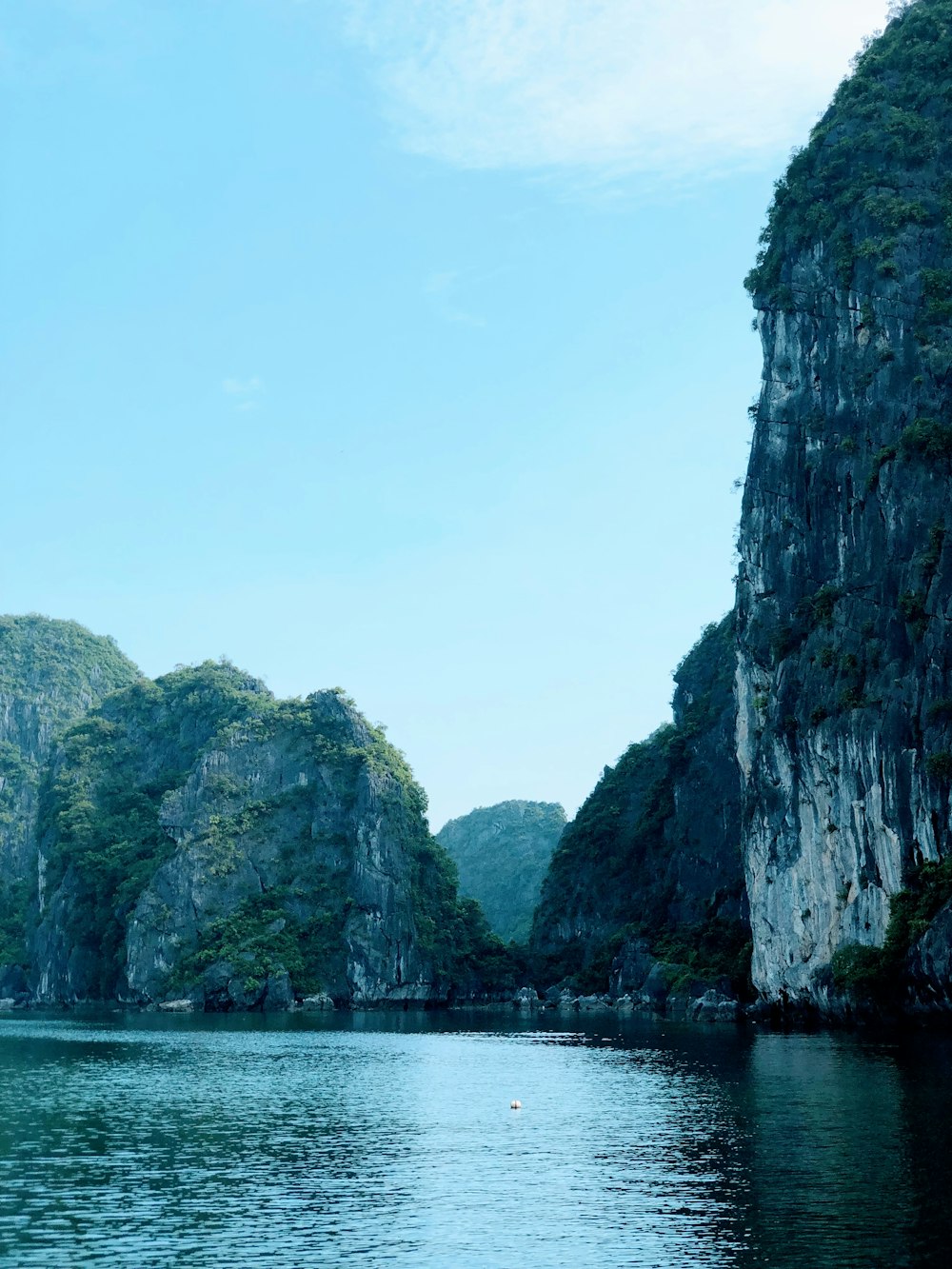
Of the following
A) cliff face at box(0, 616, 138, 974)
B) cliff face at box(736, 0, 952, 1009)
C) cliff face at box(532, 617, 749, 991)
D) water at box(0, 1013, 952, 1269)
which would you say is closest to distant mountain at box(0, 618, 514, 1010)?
cliff face at box(532, 617, 749, 991)

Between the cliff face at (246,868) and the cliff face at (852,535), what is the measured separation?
55.1 meters

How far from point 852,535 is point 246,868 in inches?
3148

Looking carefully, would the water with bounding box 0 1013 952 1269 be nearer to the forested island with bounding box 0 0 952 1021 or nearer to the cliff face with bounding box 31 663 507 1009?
the forested island with bounding box 0 0 952 1021

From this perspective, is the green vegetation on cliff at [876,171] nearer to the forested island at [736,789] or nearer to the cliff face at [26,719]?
the forested island at [736,789]

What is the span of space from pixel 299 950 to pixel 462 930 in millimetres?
17325

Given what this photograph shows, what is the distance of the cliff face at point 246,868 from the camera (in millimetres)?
121312

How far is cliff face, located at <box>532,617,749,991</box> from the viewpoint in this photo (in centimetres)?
10294

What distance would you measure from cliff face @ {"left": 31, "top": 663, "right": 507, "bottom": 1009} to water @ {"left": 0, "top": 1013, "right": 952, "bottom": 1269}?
7076 centimetres

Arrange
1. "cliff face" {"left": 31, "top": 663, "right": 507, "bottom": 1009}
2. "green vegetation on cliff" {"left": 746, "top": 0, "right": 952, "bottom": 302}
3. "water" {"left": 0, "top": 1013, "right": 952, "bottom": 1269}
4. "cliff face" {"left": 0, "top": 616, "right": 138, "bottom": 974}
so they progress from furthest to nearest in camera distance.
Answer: "cliff face" {"left": 0, "top": 616, "right": 138, "bottom": 974}
"cliff face" {"left": 31, "top": 663, "right": 507, "bottom": 1009}
"green vegetation on cliff" {"left": 746, "top": 0, "right": 952, "bottom": 302}
"water" {"left": 0, "top": 1013, "right": 952, "bottom": 1269}

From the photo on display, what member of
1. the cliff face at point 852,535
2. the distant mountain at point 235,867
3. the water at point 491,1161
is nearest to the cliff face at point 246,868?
the distant mountain at point 235,867

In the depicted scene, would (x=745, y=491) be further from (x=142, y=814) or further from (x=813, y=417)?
(x=142, y=814)

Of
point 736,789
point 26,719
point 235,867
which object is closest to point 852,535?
point 736,789

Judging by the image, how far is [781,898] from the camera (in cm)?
7088

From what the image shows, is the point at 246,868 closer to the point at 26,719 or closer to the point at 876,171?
the point at 26,719
